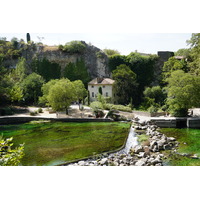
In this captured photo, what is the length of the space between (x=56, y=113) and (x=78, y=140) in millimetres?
5236

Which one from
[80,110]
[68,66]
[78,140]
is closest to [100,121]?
[80,110]

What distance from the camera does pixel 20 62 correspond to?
20.5 metres

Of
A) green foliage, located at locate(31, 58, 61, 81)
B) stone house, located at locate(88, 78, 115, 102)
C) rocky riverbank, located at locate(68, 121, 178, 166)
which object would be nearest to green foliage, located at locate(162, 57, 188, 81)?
stone house, located at locate(88, 78, 115, 102)

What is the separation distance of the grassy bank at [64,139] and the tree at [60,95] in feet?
5.69

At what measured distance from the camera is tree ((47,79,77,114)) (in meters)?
14.2

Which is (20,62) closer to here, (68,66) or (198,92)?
(68,66)

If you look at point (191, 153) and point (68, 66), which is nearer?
point (191, 153)

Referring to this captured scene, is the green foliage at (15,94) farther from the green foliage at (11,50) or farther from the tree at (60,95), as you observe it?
the green foliage at (11,50)

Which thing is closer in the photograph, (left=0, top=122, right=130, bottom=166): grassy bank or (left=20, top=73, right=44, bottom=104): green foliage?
(left=0, top=122, right=130, bottom=166): grassy bank

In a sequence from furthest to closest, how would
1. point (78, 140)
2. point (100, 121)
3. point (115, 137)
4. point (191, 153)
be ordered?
point (100, 121) < point (115, 137) < point (78, 140) < point (191, 153)

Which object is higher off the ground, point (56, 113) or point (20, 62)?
point (20, 62)

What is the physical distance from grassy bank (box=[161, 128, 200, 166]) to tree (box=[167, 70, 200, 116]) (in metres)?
1.80

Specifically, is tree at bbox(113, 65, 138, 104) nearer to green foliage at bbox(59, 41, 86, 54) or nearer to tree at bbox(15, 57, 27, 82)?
green foliage at bbox(59, 41, 86, 54)
